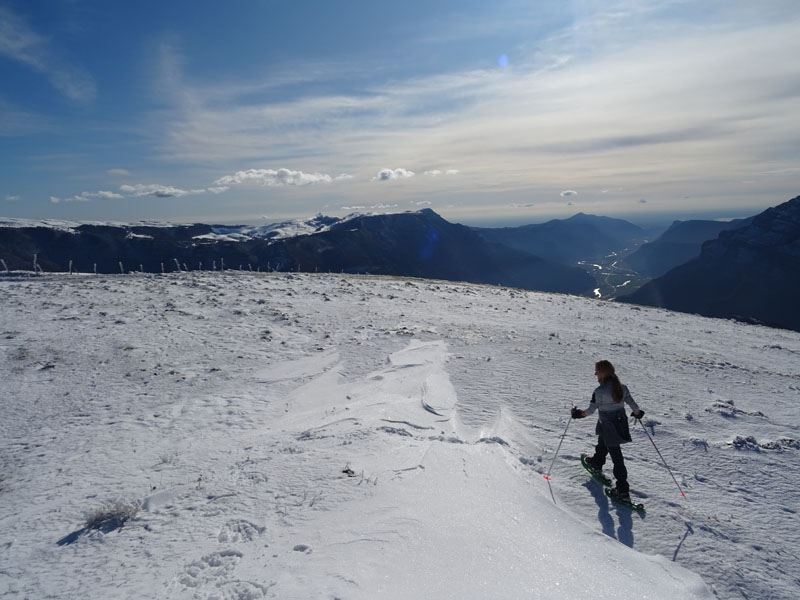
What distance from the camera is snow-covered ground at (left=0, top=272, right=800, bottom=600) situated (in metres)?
5.41

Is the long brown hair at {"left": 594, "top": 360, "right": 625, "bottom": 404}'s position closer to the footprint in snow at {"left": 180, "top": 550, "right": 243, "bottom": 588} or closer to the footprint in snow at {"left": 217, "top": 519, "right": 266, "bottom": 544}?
the footprint in snow at {"left": 217, "top": 519, "right": 266, "bottom": 544}

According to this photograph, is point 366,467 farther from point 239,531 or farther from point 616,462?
point 616,462

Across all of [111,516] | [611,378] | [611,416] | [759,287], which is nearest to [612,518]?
[611,416]

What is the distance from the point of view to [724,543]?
6.34 m

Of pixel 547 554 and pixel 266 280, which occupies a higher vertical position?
pixel 266 280

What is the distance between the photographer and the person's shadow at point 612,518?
254 inches

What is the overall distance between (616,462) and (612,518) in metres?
1.05

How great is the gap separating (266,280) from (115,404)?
70.0 feet

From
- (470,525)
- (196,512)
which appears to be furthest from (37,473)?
(470,525)

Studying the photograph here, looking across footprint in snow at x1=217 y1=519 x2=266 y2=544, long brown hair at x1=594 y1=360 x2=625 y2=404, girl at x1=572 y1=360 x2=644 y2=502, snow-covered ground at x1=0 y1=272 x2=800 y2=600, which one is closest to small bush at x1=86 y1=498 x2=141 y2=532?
snow-covered ground at x1=0 y1=272 x2=800 y2=600

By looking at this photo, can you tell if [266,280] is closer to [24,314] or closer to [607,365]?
[24,314]

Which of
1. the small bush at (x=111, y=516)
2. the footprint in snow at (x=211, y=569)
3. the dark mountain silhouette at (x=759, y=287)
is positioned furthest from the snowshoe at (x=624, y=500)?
the dark mountain silhouette at (x=759, y=287)

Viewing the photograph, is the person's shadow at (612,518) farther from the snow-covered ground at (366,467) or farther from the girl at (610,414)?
the girl at (610,414)

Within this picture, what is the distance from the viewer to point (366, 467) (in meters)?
7.98
